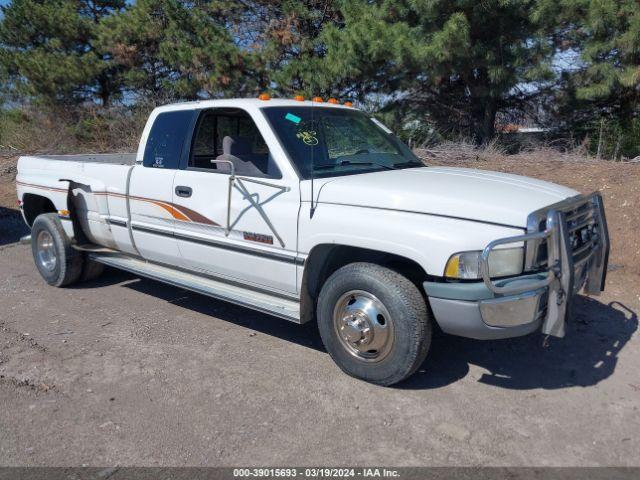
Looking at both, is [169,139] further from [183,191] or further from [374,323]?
[374,323]

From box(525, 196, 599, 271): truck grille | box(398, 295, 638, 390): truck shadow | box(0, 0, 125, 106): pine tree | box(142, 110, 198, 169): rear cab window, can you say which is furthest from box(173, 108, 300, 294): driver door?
box(0, 0, 125, 106): pine tree

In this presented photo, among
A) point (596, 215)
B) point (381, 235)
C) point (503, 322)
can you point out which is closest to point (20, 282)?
point (381, 235)

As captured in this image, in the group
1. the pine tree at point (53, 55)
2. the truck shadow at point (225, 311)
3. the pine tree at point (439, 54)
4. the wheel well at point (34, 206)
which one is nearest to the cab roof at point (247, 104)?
the truck shadow at point (225, 311)

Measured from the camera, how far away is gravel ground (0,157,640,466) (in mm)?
3314

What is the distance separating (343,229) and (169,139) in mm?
2227

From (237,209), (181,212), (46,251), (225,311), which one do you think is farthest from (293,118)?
(46,251)

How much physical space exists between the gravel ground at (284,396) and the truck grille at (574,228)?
952mm

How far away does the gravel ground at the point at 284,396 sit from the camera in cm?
331

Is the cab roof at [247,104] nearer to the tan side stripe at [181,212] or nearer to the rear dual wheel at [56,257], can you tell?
the tan side stripe at [181,212]

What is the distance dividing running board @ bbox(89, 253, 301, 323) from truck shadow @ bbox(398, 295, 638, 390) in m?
1.05

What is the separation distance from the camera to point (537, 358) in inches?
177

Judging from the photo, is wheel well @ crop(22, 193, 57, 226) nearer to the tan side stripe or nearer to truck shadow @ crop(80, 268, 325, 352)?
truck shadow @ crop(80, 268, 325, 352)

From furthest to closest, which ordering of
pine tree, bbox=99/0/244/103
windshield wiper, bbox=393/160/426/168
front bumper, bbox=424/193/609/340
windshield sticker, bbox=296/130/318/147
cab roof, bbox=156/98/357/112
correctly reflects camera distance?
pine tree, bbox=99/0/244/103 → windshield wiper, bbox=393/160/426/168 → cab roof, bbox=156/98/357/112 → windshield sticker, bbox=296/130/318/147 → front bumper, bbox=424/193/609/340

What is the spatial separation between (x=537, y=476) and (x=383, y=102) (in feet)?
34.3
